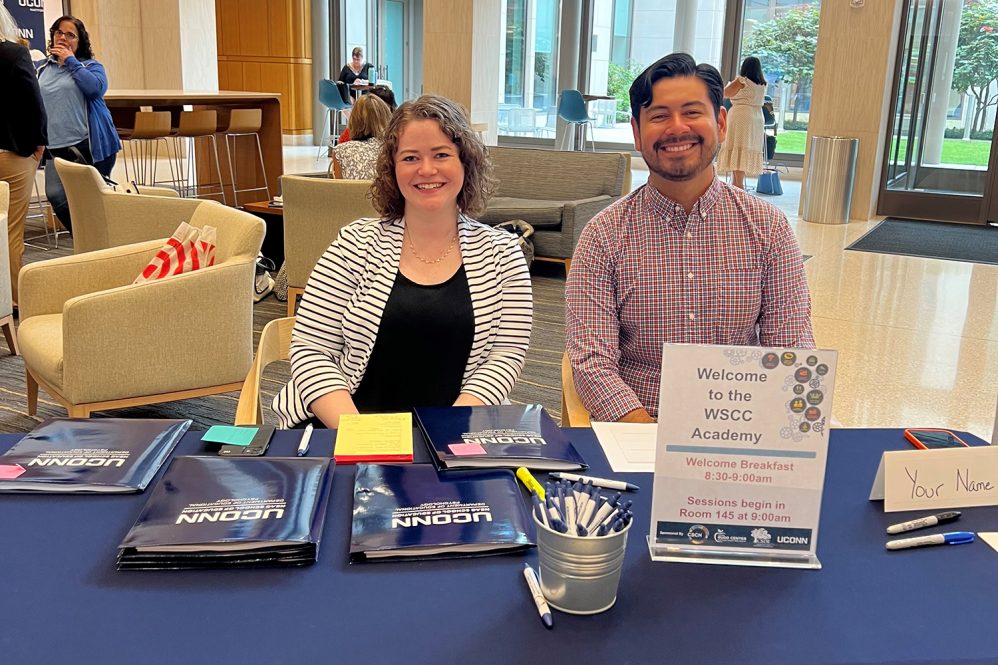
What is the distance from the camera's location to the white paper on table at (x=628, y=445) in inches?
57.5

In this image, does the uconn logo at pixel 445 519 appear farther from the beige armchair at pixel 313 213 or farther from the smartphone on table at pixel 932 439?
the beige armchair at pixel 313 213

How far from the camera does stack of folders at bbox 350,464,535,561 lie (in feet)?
3.82

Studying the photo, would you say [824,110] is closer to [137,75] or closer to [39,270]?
[39,270]

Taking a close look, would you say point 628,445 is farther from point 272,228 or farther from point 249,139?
point 249,139

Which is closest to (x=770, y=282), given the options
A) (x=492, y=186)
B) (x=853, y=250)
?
(x=492, y=186)

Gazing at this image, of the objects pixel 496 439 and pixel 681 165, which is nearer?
pixel 496 439

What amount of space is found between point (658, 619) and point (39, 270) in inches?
124

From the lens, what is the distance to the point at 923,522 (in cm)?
129

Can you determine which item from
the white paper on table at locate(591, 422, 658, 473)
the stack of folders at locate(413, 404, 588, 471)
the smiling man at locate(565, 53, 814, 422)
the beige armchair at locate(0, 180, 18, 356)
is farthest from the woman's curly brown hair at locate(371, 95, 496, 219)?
the beige armchair at locate(0, 180, 18, 356)

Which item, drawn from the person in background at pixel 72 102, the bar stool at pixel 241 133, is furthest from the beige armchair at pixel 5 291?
the bar stool at pixel 241 133

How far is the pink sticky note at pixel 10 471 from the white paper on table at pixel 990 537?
139 centimetres

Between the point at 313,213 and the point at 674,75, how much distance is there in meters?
3.10

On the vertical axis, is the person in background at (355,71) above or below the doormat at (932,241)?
above

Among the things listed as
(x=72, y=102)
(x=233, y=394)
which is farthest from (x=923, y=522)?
(x=72, y=102)
